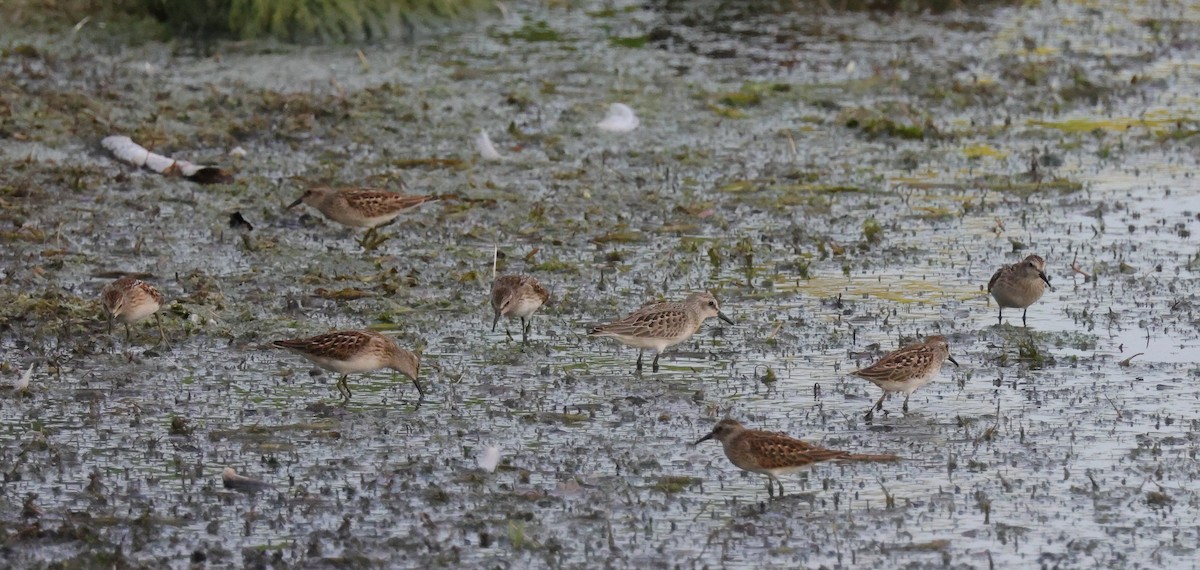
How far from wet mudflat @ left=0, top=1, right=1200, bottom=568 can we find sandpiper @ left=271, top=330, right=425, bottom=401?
0.77 feet

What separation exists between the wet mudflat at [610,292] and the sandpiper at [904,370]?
227 millimetres

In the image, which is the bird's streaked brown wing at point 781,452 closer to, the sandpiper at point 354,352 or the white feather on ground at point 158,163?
the sandpiper at point 354,352

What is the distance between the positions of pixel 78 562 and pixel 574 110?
35.6 feet

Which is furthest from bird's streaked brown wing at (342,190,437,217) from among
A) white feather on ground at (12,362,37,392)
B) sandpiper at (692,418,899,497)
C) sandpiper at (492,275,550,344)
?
sandpiper at (692,418,899,497)

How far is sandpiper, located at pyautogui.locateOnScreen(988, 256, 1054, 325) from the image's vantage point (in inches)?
444

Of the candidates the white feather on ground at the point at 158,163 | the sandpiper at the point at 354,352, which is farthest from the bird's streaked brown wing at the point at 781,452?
the white feather on ground at the point at 158,163

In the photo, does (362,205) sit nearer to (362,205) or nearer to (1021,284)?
(362,205)

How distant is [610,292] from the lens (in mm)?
12273

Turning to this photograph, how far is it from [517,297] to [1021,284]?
126 inches

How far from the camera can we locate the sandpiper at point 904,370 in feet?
31.3

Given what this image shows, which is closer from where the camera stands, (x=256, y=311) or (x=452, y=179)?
(x=256, y=311)

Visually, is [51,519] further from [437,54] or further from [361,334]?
[437,54]

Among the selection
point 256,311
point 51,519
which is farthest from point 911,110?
point 51,519

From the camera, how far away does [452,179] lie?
50.3 ft
